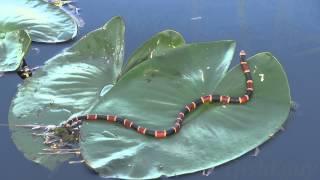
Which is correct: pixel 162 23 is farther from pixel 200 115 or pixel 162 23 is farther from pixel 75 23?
pixel 200 115

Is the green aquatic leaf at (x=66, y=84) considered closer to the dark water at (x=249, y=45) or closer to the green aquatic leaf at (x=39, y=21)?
the dark water at (x=249, y=45)

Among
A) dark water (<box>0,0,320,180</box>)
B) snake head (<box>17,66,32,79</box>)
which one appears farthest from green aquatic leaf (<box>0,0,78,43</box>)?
snake head (<box>17,66,32,79</box>)

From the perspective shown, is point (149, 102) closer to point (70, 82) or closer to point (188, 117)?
point (188, 117)

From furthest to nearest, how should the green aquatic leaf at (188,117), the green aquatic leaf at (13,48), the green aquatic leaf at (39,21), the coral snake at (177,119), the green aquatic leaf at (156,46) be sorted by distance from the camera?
1. the green aquatic leaf at (39,21)
2. the green aquatic leaf at (13,48)
3. the green aquatic leaf at (156,46)
4. the coral snake at (177,119)
5. the green aquatic leaf at (188,117)

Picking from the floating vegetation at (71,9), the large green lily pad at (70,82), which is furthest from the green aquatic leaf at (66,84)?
the floating vegetation at (71,9)

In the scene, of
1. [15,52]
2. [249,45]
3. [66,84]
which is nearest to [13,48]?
[15,52]
